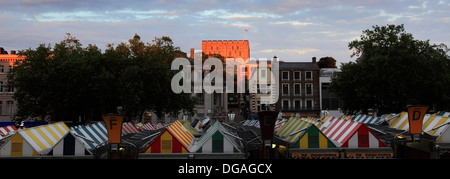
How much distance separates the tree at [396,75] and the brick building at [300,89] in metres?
27.2

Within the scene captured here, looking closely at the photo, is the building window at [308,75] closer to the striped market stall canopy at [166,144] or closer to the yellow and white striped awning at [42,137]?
the yellow and white striped awning at [42,137]

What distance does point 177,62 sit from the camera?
47.6 m

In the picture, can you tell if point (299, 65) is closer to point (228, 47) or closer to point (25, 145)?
point (25, 145)

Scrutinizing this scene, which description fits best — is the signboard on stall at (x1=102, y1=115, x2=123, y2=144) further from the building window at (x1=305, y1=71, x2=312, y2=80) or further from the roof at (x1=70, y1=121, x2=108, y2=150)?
the building window at (x1=305, y1=71, x2=312, y2=80)

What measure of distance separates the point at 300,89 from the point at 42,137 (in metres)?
60.3

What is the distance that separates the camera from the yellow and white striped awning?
1314 centimetres

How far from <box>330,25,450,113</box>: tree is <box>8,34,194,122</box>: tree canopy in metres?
19.6

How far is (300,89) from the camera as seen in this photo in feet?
233

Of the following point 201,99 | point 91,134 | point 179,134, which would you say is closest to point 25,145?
point 91,134

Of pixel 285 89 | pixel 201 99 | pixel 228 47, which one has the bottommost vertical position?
pixel 201 99

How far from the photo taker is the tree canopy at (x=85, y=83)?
34.8 metres

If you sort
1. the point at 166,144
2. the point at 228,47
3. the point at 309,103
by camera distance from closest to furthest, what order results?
the point at 166,144 < the point at 309,103 < the point at 228,47

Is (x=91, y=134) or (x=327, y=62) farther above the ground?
(x=327, y=62)
